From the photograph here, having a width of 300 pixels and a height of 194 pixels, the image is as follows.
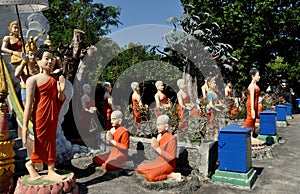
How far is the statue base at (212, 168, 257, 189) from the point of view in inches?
223

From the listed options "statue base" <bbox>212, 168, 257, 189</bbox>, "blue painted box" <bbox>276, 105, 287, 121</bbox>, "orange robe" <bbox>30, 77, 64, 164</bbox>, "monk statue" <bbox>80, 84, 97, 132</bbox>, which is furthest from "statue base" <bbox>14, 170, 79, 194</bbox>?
"blue painted box" <bbox>276, 105, 287, 121</bbox>

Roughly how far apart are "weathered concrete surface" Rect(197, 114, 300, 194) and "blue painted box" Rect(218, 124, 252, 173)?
0.38 meters

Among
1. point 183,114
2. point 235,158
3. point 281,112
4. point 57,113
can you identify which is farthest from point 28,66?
point 281,112

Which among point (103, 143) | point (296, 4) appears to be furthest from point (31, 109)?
point (296, 4)

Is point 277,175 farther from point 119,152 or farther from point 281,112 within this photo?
point 281,112

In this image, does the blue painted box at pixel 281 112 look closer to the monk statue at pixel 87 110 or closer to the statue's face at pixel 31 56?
the monk statue at pixel 87 110

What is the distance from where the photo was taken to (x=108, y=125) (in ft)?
28.1

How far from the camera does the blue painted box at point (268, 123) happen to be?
9.20 meters

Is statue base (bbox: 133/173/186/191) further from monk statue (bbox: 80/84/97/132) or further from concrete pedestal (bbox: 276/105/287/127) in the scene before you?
concrete pedestal (bbox: 276/105/287/127)

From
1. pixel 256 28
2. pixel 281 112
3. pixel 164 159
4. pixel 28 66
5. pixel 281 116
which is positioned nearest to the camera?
pixel 164 159

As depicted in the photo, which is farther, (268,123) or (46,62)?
(268,123)

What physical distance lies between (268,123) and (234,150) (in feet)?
13.0

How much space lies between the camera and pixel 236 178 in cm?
575

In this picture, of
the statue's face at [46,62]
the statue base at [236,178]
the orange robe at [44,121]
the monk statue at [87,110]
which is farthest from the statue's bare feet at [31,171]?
the monk statue at [87,110]
